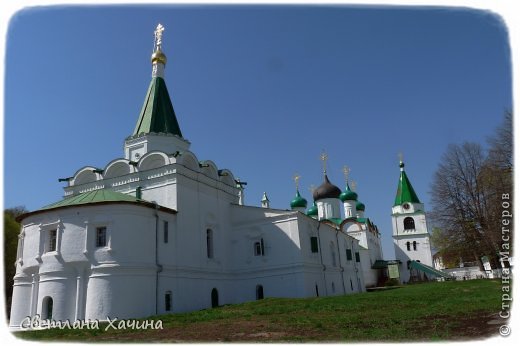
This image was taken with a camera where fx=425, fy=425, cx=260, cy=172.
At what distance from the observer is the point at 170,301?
20656 mm

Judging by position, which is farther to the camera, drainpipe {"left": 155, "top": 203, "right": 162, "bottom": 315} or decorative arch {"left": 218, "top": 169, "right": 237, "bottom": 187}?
decorative arch {"left": 218, "top": 169, "right": 237, "bottom": 187}

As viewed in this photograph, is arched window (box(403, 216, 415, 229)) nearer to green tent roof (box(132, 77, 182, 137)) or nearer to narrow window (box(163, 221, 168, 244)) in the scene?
green tent roof (box(132, 77, 182, 137))

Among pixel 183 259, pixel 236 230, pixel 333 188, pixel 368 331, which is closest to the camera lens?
pixel 368 331

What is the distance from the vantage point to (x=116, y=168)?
81.7ft

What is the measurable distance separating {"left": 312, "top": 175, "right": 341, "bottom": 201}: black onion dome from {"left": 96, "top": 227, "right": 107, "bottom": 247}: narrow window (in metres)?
33.0

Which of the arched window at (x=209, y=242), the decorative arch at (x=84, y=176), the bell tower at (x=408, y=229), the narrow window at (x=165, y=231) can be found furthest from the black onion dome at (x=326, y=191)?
the narrow window at (x=165, y=231)

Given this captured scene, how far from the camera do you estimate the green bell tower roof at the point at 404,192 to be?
173 ft

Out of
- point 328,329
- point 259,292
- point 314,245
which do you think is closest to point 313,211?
point 314,245

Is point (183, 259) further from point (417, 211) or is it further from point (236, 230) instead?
point (417, 211)

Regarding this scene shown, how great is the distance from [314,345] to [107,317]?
42.3 feet

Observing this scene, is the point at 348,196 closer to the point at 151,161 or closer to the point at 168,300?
the point at 151,161

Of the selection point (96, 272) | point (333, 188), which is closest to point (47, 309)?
point (96, 272)

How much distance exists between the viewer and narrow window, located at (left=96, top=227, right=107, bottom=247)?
19.1 metres

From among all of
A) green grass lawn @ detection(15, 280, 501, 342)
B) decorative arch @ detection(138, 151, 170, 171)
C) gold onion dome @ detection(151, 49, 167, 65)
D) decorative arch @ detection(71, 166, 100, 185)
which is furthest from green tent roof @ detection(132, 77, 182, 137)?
green grass lawn @ detection(15, 280, 501, 342)
